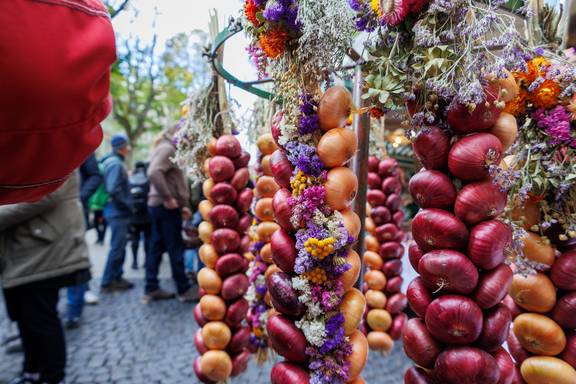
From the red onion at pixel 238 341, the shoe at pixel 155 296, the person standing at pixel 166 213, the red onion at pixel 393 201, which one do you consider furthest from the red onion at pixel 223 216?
the shoe at pixel 155 296

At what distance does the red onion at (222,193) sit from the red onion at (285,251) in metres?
0.85

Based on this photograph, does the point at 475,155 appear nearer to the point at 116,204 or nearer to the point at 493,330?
the point at 493,330

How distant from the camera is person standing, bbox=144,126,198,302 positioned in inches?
158

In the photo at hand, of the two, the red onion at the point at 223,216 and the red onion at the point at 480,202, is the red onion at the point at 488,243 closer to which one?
the red onion at the point at 480,202

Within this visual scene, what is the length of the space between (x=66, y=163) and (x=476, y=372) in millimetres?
1203

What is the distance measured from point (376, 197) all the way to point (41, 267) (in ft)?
7.82

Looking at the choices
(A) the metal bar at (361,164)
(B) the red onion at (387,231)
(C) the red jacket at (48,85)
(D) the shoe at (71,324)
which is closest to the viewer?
(C) the red jacket at (48,85)

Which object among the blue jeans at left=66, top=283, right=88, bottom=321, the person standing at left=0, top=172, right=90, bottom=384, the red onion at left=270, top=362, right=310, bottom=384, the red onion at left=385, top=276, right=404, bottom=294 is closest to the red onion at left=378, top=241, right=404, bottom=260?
the red onion at left=385, top=276, right=404, bottom=294

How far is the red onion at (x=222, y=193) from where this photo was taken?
2170mm

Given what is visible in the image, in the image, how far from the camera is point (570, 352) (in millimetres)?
1353

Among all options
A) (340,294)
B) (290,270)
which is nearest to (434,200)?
(340,294)

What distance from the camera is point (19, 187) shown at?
0.60 meters

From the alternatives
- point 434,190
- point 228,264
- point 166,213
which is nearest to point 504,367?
point 434,190

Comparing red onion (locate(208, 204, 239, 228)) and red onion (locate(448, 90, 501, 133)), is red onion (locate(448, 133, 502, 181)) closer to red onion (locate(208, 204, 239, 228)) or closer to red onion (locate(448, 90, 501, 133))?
red onion (locate(448, 90, 501, 133))
